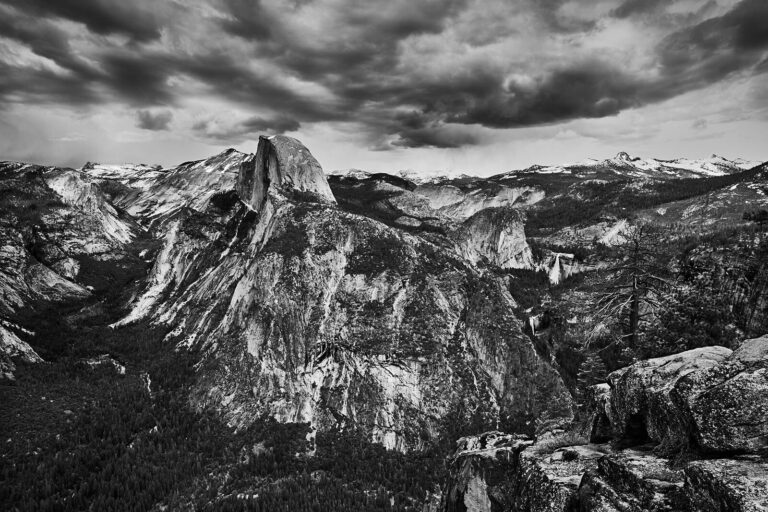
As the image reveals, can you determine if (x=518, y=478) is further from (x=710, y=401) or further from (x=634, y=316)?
(x=634, y=316)

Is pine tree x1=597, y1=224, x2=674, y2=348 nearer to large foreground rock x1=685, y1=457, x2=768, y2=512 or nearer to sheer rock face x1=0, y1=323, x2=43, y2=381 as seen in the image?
large foreground rock x1=685, y1=457, x2=768, y2=512

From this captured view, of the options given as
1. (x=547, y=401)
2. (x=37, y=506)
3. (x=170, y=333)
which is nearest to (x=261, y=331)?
(x=170, y=333)

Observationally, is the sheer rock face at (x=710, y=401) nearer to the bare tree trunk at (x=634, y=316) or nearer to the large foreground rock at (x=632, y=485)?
the large foreground rock at (x=632, y=485)

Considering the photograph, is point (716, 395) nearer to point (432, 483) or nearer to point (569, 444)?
point (569, 444)

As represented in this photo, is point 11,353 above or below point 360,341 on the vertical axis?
below

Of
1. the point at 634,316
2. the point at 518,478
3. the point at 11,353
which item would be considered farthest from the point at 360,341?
the point at 518,478

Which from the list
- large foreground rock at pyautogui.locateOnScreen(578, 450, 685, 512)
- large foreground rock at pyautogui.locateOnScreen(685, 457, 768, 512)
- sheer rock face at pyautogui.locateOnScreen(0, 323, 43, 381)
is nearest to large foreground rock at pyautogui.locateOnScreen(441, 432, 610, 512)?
large foreground rock at pyautogui.locateOnScreen(578, 450, 685, 512)
